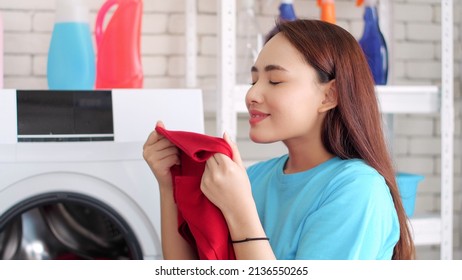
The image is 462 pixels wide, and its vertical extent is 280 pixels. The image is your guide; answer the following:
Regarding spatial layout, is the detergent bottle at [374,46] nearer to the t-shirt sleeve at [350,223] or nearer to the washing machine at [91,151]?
the washing machine at [91,151]

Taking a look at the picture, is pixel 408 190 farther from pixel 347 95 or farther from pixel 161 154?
pixel 161 154

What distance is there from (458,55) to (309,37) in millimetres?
1653

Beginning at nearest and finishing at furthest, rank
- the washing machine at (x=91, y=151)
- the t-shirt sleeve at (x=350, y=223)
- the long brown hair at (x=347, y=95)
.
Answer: the t-shirt sleeve at (x=350, y=223)
the long brown hair at (x=347, y=95)
the washing machine at (x=91, y=151)

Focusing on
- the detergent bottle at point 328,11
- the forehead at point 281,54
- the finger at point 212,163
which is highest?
the detergent bottle at point 328,11

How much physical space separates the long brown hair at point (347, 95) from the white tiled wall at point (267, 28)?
87 centimetres

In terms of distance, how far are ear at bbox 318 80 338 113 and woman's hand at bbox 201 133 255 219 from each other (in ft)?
0.78

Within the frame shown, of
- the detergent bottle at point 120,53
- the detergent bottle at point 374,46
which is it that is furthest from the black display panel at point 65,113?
the detergent bottle at point 374,46

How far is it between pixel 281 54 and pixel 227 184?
313mm

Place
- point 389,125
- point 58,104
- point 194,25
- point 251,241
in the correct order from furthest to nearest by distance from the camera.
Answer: point 389,125
point 194,25
point 58,104
point 251,241

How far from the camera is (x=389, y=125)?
276 centimetres

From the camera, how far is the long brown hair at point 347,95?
4.59 ft
